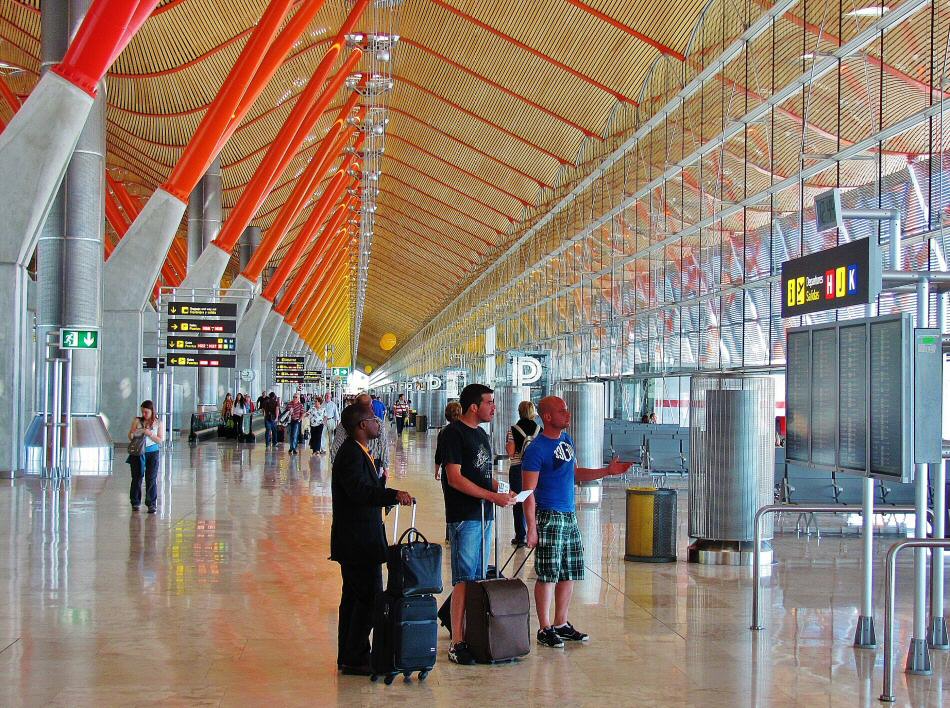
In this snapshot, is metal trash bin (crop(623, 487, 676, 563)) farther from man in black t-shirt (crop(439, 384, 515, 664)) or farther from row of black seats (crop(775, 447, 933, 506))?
man in black t-shirt (crop(439, 384, 515, 664))

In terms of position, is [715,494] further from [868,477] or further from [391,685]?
[391,685]

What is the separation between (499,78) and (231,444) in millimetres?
16162

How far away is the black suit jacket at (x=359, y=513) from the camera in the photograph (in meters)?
6.90

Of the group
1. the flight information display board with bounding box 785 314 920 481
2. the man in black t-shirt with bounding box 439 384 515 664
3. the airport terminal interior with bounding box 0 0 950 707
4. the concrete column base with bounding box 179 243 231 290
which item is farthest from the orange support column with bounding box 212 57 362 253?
the man in black t-shirt with bounding box 439 384 515 664

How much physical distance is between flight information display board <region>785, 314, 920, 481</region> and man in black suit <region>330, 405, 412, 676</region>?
118 inches

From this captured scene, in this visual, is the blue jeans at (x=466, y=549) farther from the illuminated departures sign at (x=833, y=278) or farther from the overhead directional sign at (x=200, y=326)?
the overhead directional sign at (x=200, y=326)

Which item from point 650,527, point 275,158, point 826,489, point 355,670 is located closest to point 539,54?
point 275,158

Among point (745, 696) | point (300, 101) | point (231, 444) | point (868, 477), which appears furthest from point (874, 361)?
point (231, 444)

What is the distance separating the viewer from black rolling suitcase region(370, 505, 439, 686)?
6.79 metres

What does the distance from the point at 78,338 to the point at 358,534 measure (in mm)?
17157

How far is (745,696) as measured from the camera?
660cm

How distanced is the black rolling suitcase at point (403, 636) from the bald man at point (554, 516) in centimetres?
107

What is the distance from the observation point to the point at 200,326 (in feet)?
103

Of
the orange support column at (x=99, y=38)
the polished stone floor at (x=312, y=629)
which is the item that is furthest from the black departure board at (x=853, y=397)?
the orange support column at (x=99, y=38)
